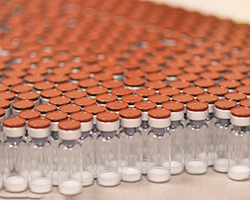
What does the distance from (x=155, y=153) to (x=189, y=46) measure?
48.1 inches

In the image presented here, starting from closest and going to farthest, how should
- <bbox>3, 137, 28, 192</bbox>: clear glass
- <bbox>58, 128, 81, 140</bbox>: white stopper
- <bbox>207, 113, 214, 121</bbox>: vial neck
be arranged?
<bbox>58, 128, 81, 140</bbox>: white stopper, <bbox>3, 137, 28, 192</bbox>: clear glass, <bbox>207, 113, 214, 121</bbox>: vial neck

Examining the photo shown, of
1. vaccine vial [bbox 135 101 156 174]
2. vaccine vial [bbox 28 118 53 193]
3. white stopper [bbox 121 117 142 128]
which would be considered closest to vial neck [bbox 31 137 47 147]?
vaccine vial [bbox 28 118 53 193]

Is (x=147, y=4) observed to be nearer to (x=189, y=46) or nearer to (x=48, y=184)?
(x=189, y=46)

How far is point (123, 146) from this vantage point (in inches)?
98.8

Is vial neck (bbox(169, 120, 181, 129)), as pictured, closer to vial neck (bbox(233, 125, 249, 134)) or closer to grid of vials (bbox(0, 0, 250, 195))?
grid of vials (bbox(0, 0, 250, 195))

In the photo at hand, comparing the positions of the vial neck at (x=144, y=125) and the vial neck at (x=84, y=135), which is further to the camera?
the vial neck at (x=144, y=125)

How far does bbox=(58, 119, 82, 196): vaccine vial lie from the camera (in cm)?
223

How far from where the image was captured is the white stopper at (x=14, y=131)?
2260 mm

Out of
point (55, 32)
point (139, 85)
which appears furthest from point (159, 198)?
point (55, 32)

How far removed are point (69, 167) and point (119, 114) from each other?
0.35 m

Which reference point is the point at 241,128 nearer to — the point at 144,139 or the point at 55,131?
the point at 144,139

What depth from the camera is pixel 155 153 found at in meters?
2.51

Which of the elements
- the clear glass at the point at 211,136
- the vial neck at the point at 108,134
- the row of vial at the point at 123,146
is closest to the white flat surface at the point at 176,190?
the row of vial at the point at 123,146

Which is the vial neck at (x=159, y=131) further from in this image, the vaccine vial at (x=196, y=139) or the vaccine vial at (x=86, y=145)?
the vaccine vial at (x=86, y=145)
